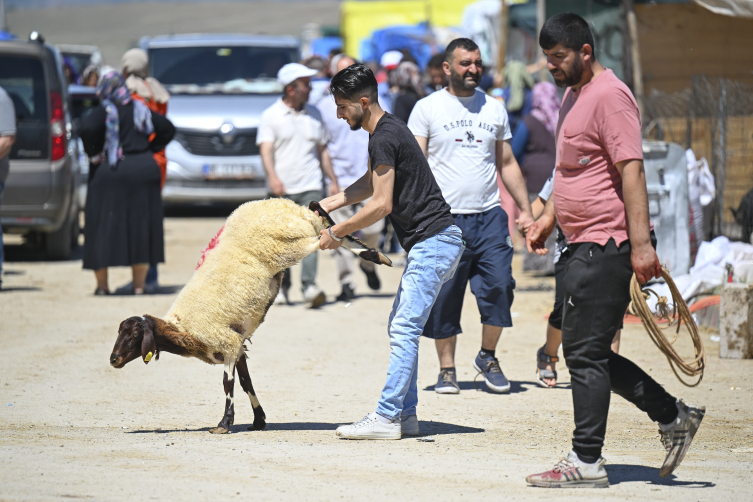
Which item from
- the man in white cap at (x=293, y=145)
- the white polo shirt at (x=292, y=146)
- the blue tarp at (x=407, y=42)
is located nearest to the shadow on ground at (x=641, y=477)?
the man in white cap at (x=293, y=145)

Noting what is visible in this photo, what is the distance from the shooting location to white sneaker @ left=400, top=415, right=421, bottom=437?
5238mm

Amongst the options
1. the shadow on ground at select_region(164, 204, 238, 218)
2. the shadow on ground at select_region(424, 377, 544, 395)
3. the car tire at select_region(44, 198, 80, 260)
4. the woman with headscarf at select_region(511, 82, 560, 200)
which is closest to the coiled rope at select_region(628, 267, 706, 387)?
the shadow on ground at select_region(424, 377, 544, 395)

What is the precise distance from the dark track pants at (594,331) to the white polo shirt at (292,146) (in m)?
5.45

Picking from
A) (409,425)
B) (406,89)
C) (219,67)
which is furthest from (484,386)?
(219,67)

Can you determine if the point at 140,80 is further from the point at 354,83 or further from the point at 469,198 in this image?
the point at 354,83

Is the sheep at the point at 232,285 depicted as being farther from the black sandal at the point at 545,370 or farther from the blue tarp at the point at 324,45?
the blue tarp at the point at 324,45

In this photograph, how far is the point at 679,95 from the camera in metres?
11.5

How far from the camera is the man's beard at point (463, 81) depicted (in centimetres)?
639

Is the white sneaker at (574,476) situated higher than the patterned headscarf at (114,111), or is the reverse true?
the patterned headscarf at (114,111)

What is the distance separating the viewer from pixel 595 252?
4.16 meters

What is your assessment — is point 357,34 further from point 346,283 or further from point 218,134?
point 346,283

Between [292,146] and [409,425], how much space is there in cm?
475

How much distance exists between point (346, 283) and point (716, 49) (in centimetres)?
630

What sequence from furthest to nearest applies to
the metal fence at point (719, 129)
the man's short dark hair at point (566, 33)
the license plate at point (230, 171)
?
the license plate at point (230, 171) → the metal fence at point (719, 129) → the man's short dark hair at point (566, 33)
